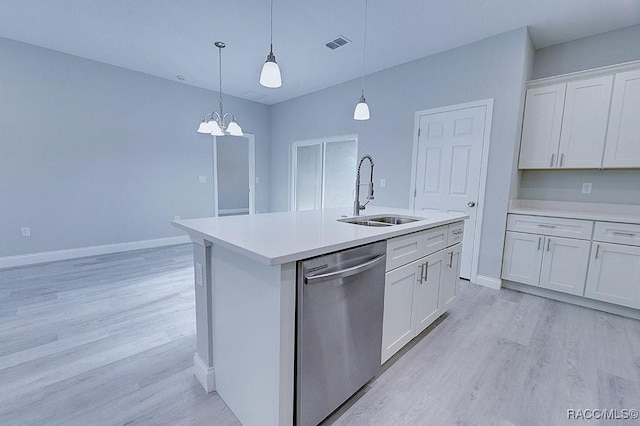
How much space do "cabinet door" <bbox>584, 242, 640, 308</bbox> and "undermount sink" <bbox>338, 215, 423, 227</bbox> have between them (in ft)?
6.37

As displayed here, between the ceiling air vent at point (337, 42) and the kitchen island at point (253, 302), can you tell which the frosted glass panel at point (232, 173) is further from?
the kitchen island at point (253, 302)

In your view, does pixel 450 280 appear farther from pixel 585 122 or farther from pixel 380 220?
pixel 585 122

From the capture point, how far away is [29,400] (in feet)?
4.72

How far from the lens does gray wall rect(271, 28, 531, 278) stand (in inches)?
114

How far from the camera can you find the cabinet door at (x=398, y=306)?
5.26 feet

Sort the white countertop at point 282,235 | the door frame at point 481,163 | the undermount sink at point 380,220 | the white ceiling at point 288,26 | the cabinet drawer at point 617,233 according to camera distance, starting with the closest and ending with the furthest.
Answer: the white countertop at point 282,235 < the undermount sink at point 380,220 < the cabinet drawer at point 617,233 < the white ceiling at point 288,26 < the door frame at point 481,163

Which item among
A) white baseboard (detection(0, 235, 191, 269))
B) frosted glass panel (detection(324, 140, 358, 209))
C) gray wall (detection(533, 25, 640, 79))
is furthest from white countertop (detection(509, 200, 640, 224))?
white baseboard (detection(0, 235, 191, 269))

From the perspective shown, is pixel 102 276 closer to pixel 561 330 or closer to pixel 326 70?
pixel 326 70

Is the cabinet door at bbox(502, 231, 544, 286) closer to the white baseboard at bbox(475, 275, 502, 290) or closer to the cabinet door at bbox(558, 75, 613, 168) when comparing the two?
the white baseboard at bbox(475, 275, 502, 290)

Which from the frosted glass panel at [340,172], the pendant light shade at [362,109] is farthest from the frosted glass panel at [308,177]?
the pendant light shade at [362,109]

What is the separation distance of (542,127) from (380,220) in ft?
7.34

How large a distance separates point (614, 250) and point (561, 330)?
0.97 meters

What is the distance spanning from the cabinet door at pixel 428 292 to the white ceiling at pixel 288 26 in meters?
2.28

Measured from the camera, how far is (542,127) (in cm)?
294
